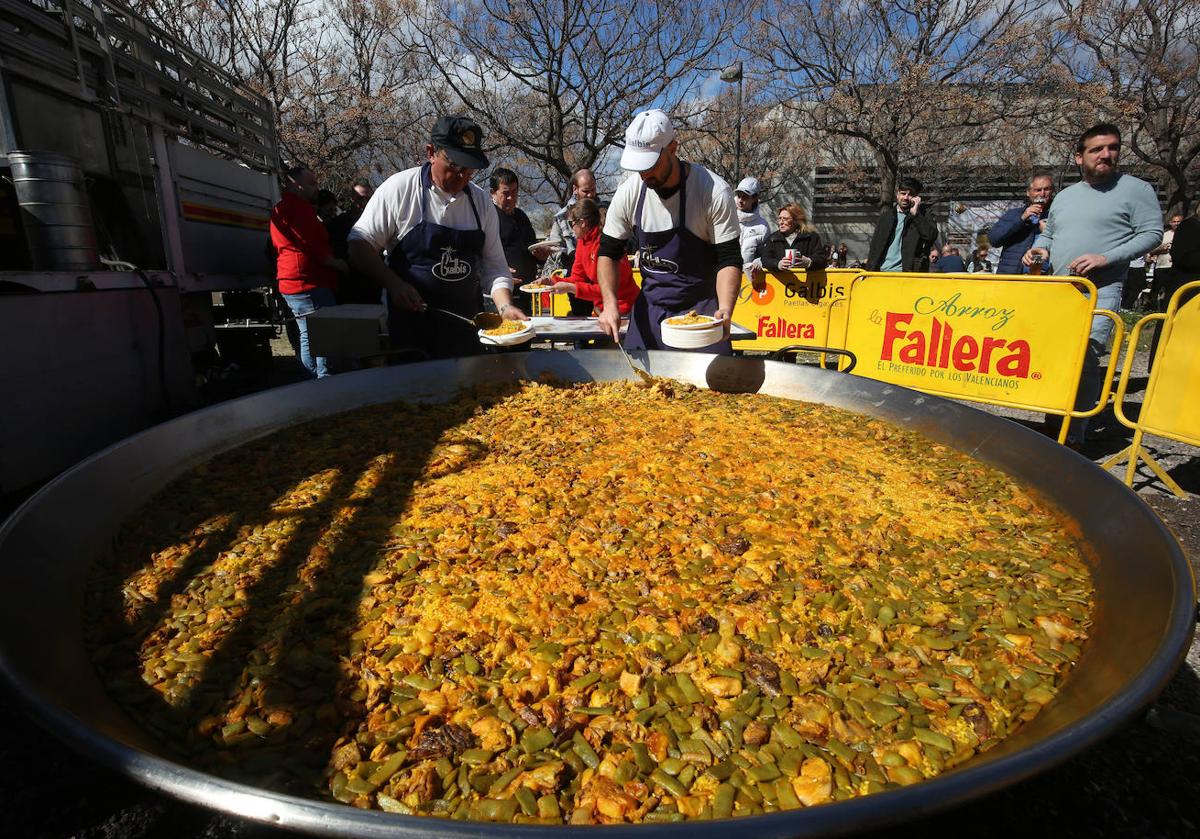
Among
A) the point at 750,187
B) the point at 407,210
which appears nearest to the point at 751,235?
the point at 750,187

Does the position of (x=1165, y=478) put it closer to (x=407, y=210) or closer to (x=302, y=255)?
(x=407, y=210)

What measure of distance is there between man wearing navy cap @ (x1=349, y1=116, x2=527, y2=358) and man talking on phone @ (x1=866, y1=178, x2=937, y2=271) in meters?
5.39

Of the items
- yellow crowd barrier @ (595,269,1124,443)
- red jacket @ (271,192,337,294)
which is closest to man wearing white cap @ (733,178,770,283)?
yellow crowd barrier @ (595,269,1124,443)

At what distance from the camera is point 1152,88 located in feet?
59.4

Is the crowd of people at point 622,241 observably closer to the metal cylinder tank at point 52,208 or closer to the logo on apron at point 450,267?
the logo on apron at point 450,267

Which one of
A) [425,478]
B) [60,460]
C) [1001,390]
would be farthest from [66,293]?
[1001,390]

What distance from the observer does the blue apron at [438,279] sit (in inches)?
153

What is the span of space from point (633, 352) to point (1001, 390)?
3.38 metres

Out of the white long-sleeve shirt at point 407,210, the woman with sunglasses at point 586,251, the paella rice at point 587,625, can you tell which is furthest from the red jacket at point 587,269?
the paella rice at point 587,625

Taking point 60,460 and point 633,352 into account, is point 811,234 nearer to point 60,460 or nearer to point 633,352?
point 633,352

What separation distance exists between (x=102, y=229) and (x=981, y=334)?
25.5 ft

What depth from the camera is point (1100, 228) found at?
4668mm

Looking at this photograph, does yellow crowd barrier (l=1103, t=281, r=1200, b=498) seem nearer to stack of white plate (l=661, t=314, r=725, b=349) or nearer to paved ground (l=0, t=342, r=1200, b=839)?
paved ground (l=0, t=342, r=1200, b=839)

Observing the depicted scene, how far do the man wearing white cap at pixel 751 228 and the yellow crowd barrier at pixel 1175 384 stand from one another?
147 inches
